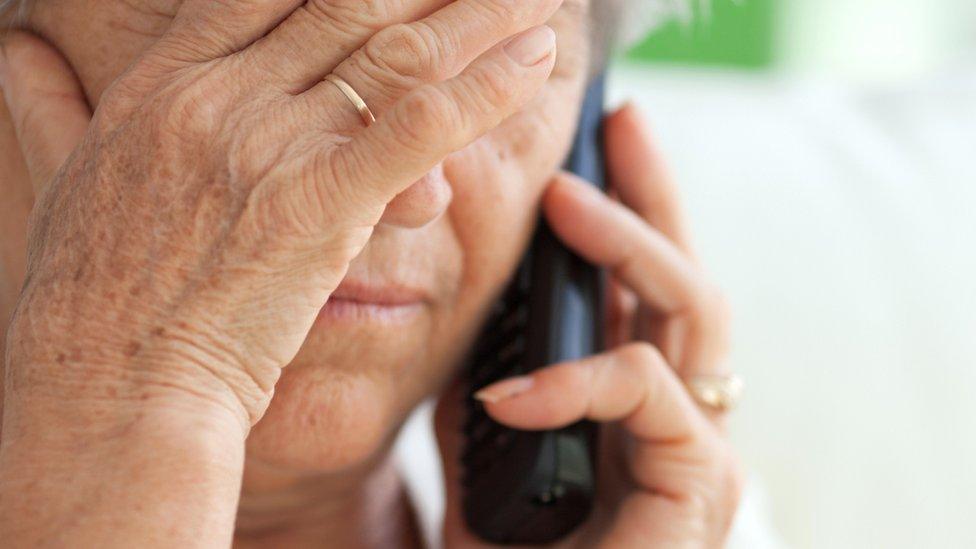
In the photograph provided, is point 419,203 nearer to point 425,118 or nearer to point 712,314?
point 425,118

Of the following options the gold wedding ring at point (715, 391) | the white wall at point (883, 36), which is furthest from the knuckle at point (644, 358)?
the white wall at point (883, 36)

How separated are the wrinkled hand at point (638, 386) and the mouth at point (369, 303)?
13 centimetres

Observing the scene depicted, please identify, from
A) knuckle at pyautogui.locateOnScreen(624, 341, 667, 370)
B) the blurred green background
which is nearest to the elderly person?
knuckle at pyautogui.locateOnScreen(624, 341, 667, 370)

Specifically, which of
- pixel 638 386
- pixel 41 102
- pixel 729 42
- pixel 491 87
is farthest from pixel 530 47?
pixel 729 42

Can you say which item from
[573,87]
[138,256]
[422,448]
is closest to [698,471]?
[573,87]

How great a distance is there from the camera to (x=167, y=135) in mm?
587

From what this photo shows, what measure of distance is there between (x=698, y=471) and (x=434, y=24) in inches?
21.8

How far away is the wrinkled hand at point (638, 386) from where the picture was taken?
951mm

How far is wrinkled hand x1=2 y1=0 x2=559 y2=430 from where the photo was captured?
0.58 m

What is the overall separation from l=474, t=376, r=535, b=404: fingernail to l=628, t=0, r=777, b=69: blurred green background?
81.3 inches

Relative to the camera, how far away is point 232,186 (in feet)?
1.92

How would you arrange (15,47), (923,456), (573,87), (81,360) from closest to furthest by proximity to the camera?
(81,360) → (15,47) → (573,87) → (923,456)

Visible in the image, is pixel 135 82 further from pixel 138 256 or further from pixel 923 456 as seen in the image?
pixel 923 456

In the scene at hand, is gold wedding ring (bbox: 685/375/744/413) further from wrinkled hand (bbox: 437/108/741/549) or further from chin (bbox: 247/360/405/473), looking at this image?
chin (bbox: 247/360/405/473)
